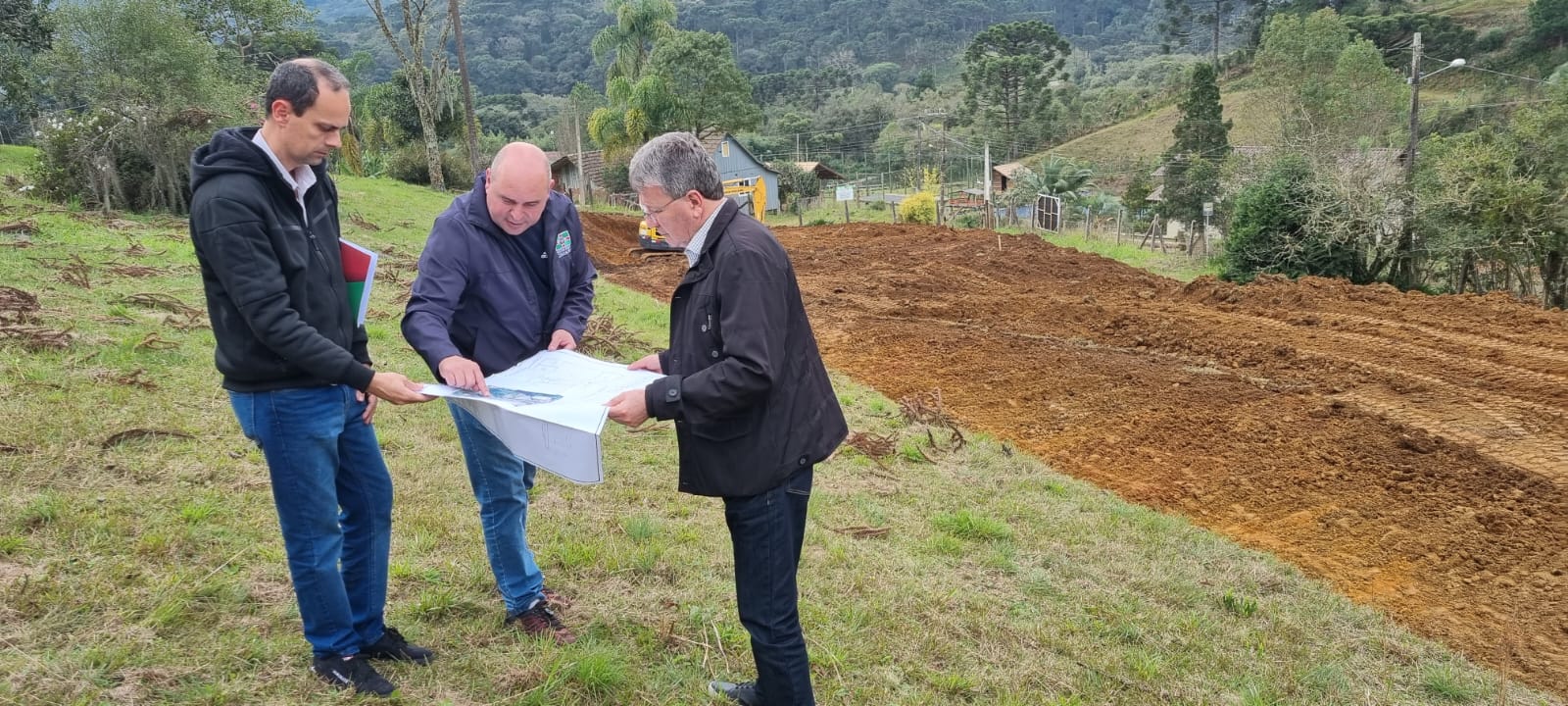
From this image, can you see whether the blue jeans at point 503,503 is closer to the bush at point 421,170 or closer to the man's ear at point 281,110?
the man's ear at point 281,110

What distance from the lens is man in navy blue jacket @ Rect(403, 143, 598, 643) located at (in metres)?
2.67

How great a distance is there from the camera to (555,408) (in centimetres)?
231

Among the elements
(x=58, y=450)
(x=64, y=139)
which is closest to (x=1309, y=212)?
(x=58, y=450)

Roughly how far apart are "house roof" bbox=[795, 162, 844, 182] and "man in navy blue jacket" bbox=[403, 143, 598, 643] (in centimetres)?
4454

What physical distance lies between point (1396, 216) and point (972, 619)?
1507 centimetres

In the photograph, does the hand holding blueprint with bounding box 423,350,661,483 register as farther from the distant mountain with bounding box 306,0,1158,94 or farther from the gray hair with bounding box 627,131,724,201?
the distant mountain with bounding box 306,0,1158,94

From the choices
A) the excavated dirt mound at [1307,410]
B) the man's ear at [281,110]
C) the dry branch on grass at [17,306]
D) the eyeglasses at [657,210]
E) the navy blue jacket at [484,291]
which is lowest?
the excavated dirt mound at [1307,410]

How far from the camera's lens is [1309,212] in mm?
15227

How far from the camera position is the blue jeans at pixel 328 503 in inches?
91.8

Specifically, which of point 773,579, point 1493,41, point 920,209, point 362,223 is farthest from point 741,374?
point 1493,41

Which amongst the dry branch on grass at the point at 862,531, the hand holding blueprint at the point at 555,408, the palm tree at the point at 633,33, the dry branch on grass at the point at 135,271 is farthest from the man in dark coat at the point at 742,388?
the palm tree at the point at 633,33

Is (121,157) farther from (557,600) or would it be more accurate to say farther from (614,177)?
(614,177)

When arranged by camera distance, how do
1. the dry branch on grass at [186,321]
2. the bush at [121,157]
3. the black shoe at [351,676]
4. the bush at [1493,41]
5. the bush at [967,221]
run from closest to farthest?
the black shoe at [351,676] → the dry branch on grass at [186,321] → the bush at [121,157] → the bush at [967,221] → the bush at [1493,41]

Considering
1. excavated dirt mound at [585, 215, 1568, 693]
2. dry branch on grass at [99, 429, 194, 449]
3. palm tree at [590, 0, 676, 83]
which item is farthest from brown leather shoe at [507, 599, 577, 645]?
palm tree at [590, 0, 676, 83]
